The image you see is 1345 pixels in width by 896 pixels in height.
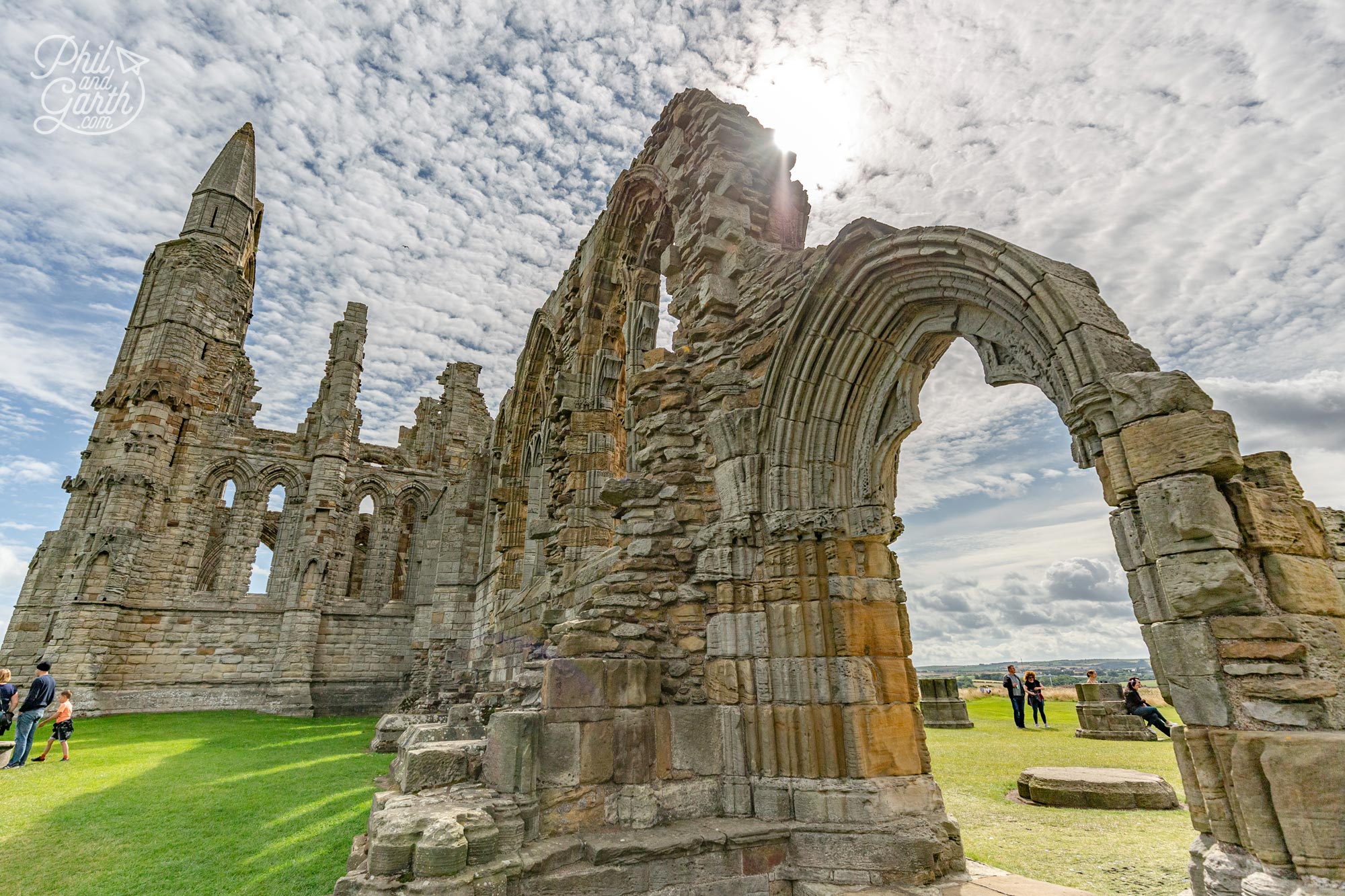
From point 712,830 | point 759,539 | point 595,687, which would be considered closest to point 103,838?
point 595,687

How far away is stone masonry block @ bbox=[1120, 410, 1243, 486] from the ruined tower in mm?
13791

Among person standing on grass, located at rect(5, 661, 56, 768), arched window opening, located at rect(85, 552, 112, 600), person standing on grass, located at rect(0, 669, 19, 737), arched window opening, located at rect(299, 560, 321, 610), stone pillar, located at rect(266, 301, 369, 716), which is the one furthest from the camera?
arched window opening, located at rect(299, 560, 321, 610)

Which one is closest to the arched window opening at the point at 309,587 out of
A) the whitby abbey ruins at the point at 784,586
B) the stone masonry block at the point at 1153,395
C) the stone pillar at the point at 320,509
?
the stone pillar at the point at 320,509

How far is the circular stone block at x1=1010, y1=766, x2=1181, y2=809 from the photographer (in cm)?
546

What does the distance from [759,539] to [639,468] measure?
4.50 ft

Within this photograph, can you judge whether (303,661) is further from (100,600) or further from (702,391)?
(702,391)

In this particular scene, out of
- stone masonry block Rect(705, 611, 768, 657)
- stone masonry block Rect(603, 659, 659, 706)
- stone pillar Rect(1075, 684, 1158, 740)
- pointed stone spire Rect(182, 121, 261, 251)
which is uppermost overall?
pointed stone spire Rect(182, 121, 261, 251)

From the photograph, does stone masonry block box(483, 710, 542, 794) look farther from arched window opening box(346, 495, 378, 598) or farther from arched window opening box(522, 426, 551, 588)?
arched window opening box(346, 495, 378, 598)

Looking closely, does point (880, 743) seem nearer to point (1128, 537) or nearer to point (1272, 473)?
point (1128, 537)

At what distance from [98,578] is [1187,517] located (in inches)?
837

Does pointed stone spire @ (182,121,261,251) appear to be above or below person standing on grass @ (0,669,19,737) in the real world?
above

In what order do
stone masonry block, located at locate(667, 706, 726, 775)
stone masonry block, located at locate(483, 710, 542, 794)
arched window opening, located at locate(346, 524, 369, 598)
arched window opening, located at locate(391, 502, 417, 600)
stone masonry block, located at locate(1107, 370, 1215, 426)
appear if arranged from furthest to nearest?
arched window opening, located at locate(346, 524, 369, 598) → arched window opening, located at locate(391, 502, 417, 600) → stone masonry block, located at locate(667, 706, 726, 775) → stone masonry block, located at locate(483, 710, 542, 794) → stone masonry block, located at locate(1107, 370, 1215, 426)

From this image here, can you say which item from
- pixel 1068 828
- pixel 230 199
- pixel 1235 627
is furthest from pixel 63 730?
pixel 230 199

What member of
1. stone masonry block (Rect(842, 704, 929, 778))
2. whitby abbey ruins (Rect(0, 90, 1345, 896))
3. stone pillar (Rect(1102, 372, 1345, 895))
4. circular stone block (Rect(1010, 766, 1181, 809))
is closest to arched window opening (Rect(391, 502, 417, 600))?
whitby abbey ruins (Rect(0, 90, 1345, 896))
